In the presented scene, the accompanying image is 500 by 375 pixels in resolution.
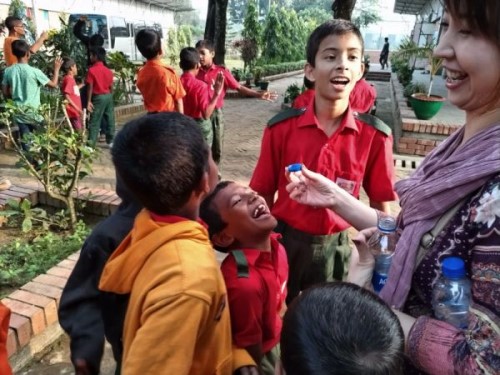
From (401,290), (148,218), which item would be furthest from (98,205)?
(401,290)

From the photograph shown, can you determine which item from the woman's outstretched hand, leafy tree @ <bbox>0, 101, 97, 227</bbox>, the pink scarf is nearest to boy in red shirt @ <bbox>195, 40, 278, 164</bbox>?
leafy tree @ <bbox>0, 101, 97, 227</bbox>

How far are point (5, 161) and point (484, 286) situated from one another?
613 cm

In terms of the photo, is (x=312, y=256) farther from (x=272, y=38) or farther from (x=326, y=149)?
(x=272, y=38)

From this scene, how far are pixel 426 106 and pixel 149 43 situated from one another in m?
4.20

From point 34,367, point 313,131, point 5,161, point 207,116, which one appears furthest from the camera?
point 5,161

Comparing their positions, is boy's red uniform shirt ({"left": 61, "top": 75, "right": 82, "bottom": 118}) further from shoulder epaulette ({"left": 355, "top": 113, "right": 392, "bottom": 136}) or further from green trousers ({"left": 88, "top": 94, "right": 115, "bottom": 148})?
shoulder epaulette ({"left": 355, "top": 113, "right": 392, "bottom": 136})

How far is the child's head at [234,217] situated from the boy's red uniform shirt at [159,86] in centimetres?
364

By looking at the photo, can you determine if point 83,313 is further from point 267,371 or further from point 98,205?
point 98,205

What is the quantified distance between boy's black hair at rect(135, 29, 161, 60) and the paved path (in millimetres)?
1620

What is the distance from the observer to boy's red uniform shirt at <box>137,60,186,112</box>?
16.1ft

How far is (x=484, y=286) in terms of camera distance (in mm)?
831

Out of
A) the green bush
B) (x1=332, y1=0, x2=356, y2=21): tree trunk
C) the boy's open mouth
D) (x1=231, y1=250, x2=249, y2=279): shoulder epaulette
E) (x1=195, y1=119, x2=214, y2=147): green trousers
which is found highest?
(x1=332, y1=0, x2=356, y2=21): tree trunk

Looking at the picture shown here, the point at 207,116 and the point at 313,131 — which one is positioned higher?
the point at 313,131

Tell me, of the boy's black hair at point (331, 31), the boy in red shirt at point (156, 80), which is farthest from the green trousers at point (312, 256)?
the boy in red shirt at point (156, 80)
